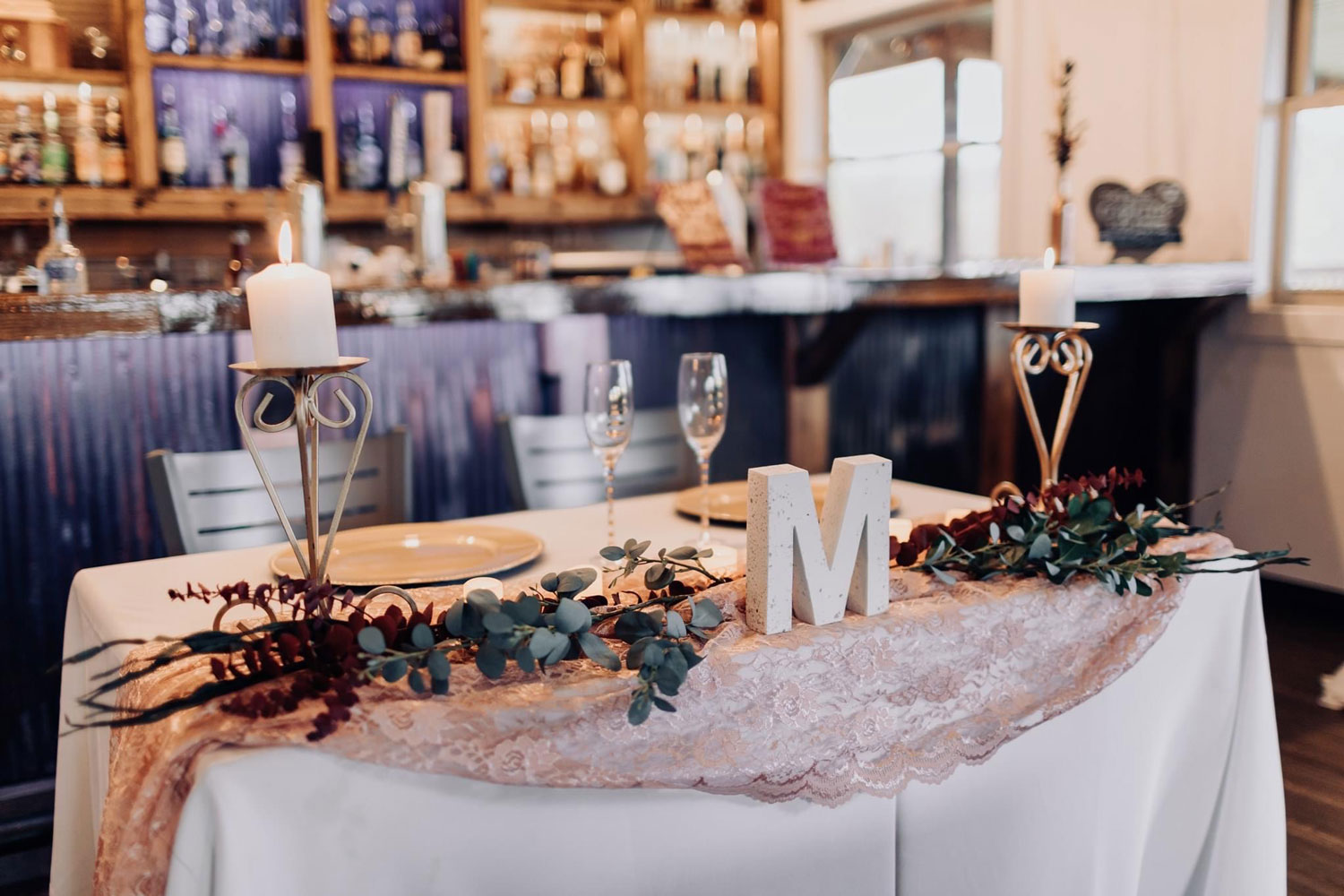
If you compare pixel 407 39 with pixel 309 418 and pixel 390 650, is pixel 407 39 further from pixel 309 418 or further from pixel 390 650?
pixel 390 650

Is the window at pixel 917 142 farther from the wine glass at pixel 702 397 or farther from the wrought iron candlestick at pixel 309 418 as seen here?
the wrought iron candlestick at pixel 309 418

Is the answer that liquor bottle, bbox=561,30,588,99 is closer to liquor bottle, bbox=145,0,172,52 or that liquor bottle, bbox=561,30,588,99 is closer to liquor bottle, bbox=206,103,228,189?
liquor bottle, bbox=206,103,228,189

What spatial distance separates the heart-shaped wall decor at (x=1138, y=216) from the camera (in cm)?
355

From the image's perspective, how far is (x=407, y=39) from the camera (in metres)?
4.19

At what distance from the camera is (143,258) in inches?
155

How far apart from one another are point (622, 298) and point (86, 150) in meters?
2.10

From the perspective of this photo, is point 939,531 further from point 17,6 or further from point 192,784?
point 17,6

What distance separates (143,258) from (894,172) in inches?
119

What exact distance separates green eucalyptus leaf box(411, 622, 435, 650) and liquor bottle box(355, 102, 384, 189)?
3.63 m

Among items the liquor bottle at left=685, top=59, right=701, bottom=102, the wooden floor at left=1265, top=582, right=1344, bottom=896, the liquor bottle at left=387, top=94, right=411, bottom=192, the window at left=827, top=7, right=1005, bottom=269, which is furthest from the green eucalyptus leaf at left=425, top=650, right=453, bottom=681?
the liquor bottle at left=685, top=59, right=701, bottom=102

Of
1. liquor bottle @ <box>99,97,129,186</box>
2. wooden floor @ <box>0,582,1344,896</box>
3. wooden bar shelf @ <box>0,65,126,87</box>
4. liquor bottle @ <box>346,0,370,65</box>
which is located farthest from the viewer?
liquor bottle @ <box>346,0,370,65</box>

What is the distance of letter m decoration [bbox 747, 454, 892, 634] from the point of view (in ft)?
3.01
